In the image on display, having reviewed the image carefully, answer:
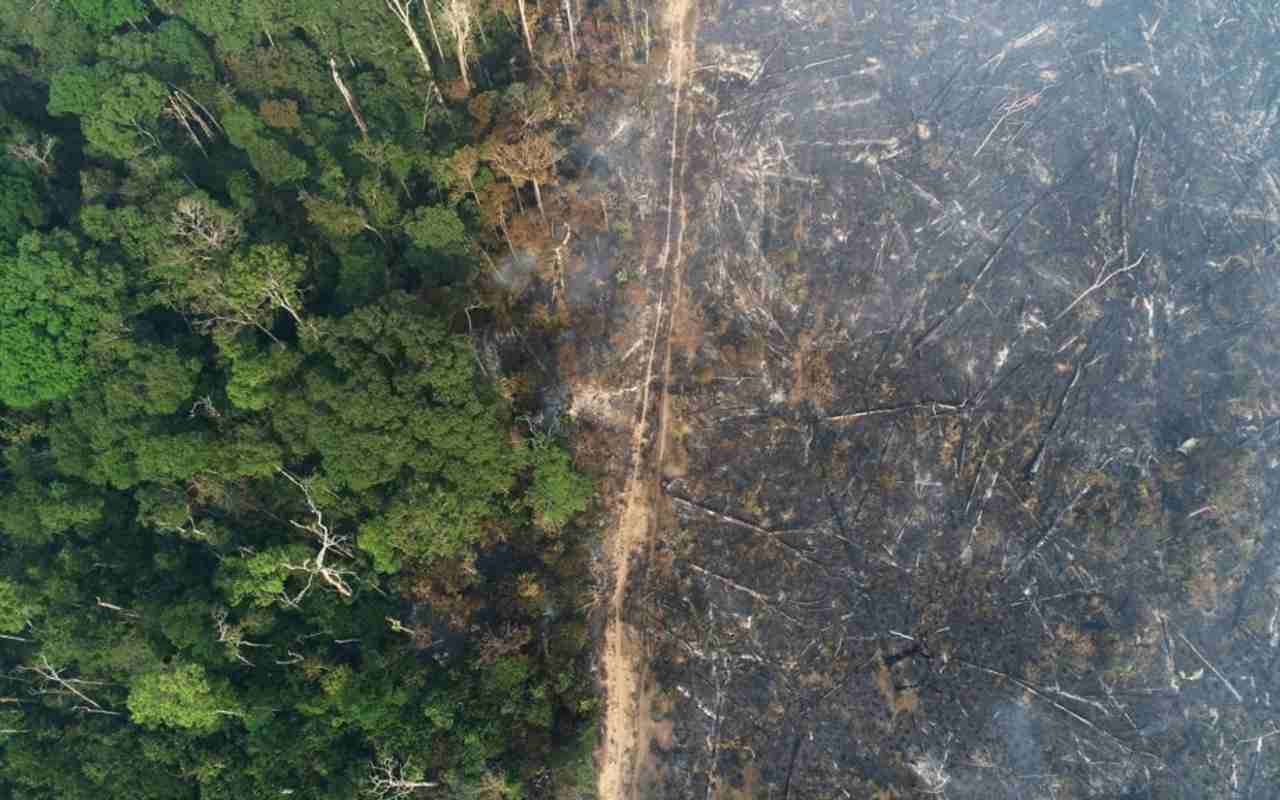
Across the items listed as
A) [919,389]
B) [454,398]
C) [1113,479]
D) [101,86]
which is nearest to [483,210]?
[454,398]

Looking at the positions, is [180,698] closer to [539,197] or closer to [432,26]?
[539,197]

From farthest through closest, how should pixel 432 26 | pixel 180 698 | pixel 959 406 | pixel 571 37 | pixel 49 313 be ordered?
1. pixel 571 37
2. pixel 432 26
3. pixel 959 406
4. pixel 49 313
5. pixel 180 698

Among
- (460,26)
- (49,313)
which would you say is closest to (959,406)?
(460,26)

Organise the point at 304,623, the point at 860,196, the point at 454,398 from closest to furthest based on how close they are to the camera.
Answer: the point at 454,398, the point at 304,623, the point at 860,196

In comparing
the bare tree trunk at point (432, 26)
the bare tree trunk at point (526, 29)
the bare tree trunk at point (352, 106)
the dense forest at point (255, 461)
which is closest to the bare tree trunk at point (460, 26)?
the dense forest at point (255, 461)

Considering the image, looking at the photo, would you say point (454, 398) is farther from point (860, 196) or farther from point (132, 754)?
point (860, 196)

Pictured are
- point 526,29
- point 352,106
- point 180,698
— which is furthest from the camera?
point 526,29

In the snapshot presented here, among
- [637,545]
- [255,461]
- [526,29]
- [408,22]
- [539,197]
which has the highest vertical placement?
[408,22]
